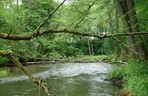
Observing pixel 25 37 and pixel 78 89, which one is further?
pixel 78 89

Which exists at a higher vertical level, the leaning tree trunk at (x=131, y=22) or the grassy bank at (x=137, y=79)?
the leaning tree trunk at (x=131, y=22)

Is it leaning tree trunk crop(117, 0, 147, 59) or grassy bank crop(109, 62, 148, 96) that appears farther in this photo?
leaning tree trunk crop(117, 0, 147, 59)

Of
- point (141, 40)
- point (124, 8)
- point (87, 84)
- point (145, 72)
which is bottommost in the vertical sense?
point (87, 84)

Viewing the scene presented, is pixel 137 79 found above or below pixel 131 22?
below

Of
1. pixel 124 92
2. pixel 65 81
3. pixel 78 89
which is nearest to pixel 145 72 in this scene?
pixel 124 92

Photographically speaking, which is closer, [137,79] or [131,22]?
[137,79]

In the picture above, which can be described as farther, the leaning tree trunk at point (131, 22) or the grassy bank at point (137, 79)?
the leaning tree trunk at point (131, 22)

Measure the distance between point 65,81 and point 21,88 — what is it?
2.61 m

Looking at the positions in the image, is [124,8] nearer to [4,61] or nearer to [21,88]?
[21,88]

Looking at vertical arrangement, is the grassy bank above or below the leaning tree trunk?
below

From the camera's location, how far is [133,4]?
9.60 meters

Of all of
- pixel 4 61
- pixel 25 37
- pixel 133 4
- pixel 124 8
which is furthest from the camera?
pixel 4 61

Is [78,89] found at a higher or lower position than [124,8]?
lower

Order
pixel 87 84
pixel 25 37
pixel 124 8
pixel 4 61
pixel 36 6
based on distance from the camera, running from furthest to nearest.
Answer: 1. pixel 36 6
2. pixel 4 61
3. pixel 87 84
4. pixel 124 8
5. pixel 25 37
